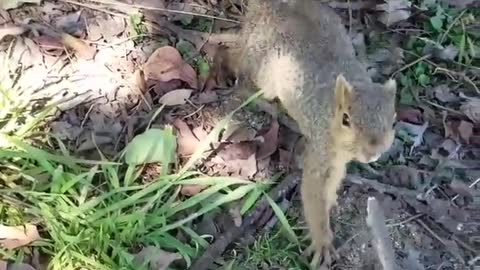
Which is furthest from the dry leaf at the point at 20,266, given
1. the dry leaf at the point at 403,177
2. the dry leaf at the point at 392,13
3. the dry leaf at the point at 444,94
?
the dry leaf at the point at 392,13

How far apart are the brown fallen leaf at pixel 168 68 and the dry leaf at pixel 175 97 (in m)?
0.07

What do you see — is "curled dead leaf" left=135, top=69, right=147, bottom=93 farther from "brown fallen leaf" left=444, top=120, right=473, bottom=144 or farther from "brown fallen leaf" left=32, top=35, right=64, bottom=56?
"brown fallen leaf" left=444, top=120, right=473, bottom=144

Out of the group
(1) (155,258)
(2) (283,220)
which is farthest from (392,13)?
(1) (155,258)

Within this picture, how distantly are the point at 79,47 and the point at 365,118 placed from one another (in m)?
1.48

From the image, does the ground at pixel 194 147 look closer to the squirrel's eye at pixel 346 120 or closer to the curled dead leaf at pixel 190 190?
the curled dead leaf at pixel 190 190

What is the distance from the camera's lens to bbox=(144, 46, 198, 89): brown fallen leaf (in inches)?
149

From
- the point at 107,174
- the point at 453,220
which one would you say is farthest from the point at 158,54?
the point at 453,220

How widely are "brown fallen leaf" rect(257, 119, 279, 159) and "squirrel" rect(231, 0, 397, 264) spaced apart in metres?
0.11

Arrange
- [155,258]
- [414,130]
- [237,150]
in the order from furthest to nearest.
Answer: [414,130] < [237,150] < [155,258]

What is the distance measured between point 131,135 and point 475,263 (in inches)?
52.6

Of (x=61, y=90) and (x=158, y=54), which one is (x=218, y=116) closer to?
(x=158, y=54)

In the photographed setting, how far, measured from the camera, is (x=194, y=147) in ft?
11.6

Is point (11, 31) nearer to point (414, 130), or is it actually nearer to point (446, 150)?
point (414, 130)

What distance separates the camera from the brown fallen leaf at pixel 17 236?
10.2ft
